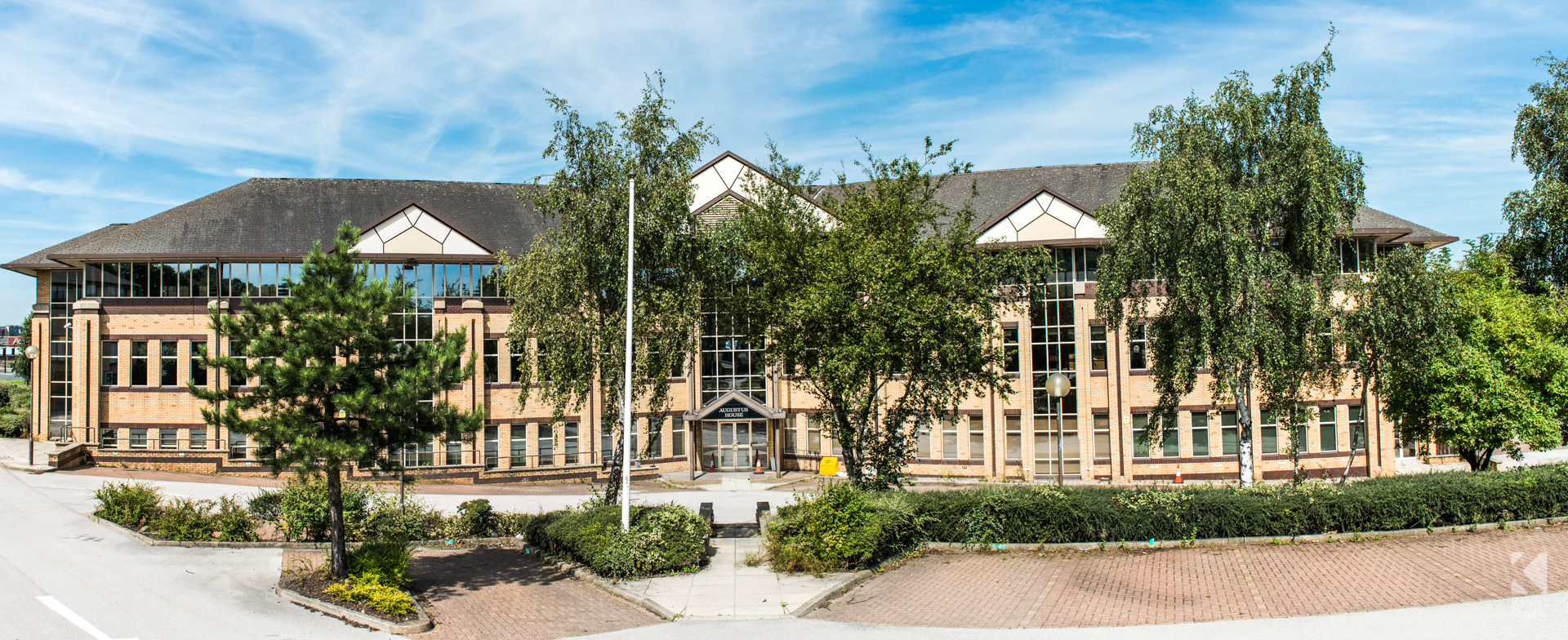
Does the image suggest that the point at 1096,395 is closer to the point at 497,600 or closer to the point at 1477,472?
the point at 1477,472

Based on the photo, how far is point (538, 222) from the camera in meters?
34.6

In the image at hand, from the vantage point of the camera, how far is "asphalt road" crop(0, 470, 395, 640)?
11.7 m

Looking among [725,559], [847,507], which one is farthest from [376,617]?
[847,507]

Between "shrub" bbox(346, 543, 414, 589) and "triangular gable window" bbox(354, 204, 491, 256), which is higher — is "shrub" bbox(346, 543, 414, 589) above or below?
below

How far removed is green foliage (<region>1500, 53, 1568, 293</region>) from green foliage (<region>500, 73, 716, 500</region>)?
24.1 metres

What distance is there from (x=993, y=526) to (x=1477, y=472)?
9883 mm

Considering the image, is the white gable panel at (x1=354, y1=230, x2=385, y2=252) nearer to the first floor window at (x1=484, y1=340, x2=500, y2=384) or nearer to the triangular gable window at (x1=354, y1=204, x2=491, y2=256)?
the triangular gable window at (x1=354, y1=204, x2=491, y2=256)

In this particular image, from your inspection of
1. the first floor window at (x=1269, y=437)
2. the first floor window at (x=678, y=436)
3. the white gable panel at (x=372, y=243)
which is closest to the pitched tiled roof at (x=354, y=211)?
the white gable panel at (x=372, y=243)

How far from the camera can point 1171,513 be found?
15.4 metres

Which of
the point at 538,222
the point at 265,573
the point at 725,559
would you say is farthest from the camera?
the point at 538,222

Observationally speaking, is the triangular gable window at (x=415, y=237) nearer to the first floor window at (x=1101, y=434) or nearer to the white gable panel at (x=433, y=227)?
the white gable panel at (x=433, y=227)

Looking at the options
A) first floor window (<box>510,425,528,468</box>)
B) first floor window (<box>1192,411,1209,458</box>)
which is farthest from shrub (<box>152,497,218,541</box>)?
first floor window (<box>1192,411,1209,458</box>)

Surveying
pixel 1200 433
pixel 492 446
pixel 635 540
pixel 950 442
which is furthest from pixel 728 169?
pixel 635 540
